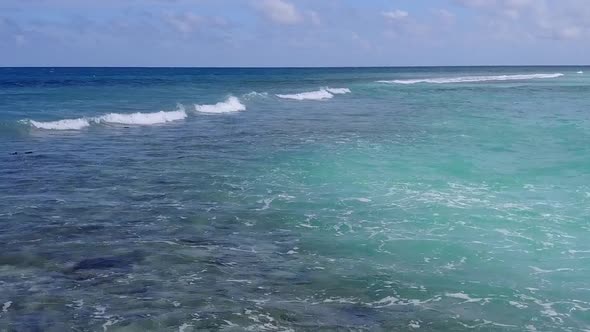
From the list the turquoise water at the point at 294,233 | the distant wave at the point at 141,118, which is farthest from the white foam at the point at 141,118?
the turquoise water at the point at 294,233

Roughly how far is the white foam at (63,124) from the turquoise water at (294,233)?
2341 mm

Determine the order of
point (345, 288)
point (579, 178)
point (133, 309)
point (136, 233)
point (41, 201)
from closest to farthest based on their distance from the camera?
point (133, 309)
point (345, 288)
point (136, 233)
point (41, 201)
point (579, 178)

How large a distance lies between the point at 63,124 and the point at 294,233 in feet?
63.0

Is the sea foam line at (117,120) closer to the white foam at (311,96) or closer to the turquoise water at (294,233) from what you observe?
the turquoise water at (294,233)

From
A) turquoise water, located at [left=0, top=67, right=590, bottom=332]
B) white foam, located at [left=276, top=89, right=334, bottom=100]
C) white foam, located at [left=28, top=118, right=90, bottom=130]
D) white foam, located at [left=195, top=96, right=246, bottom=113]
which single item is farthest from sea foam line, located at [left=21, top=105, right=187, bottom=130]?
white foam, located at [left=276, top=89, right=334, bottom=100]

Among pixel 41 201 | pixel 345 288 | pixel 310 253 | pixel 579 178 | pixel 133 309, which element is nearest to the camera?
pixel 133 309

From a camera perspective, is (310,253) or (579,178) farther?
(579,178)

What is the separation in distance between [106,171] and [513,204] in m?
10.1

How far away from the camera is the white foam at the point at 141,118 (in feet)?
99.4

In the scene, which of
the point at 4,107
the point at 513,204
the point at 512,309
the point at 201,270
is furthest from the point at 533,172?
the point at 4,107

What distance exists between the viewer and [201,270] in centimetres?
950

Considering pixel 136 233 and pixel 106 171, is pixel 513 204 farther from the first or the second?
pixel 106 171

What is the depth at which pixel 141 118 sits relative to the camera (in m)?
31.5

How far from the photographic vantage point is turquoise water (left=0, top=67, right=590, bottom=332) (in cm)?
806
